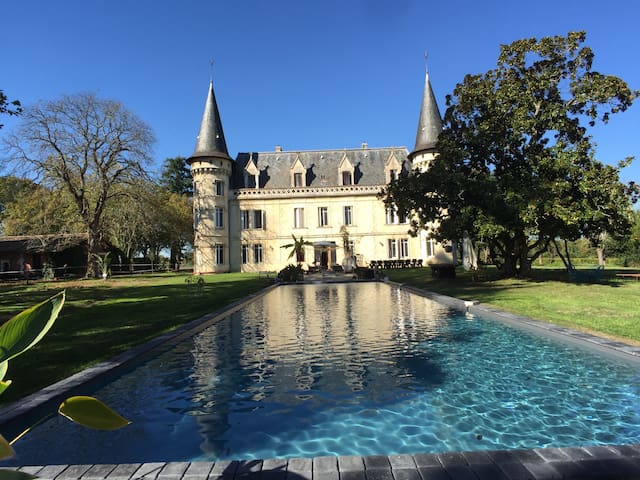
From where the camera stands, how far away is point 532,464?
9.20 ft

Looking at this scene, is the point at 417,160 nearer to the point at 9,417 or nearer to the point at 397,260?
the point at 397,260

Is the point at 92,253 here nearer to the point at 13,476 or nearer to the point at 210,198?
the point at 210,198

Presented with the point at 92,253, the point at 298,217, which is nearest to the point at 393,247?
the point at 298,217

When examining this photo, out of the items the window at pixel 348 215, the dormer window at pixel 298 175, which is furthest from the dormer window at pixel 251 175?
the window at pixel 348 215

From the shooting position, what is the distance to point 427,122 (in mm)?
34531

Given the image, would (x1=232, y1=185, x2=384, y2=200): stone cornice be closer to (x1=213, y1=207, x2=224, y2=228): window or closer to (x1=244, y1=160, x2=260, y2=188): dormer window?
(x1=244, y1=160, x2=260, y2=188): dormer window

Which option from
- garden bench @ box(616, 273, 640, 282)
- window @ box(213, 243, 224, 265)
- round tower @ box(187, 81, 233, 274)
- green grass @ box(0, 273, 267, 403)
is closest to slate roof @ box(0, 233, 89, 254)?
round tower @ box(187, 81, 233, 274)

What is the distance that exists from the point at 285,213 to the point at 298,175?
407 centimetres

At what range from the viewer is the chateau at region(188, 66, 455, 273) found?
117 feet

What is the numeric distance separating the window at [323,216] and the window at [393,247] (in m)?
6.36

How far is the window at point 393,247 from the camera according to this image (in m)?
36.6

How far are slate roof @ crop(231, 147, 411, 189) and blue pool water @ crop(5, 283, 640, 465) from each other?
102ft

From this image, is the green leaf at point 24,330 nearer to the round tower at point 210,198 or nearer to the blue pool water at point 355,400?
the blue pool water at point 355,400

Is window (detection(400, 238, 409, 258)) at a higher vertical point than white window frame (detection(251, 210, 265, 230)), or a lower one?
lower
